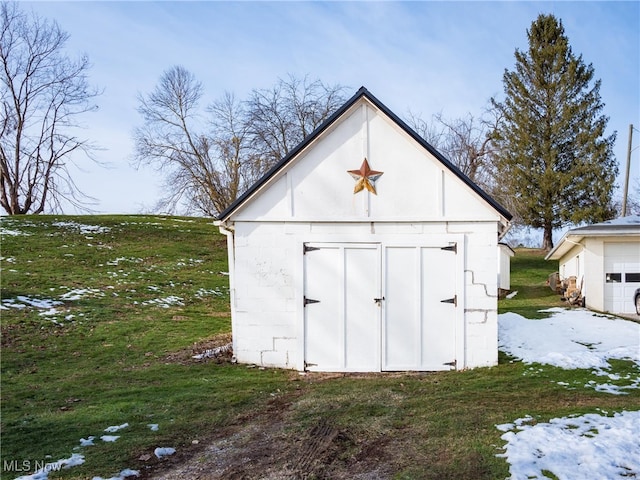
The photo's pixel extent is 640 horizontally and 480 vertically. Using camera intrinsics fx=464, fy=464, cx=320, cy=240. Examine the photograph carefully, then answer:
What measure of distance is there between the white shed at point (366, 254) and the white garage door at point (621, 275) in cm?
806

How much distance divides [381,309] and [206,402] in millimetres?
3366

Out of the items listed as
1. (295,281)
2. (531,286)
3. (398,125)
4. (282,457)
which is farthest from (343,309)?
(531,286)

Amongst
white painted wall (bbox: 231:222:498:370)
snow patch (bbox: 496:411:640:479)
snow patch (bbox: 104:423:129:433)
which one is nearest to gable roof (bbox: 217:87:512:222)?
white painted wall (bbox: 231:222:498:370)

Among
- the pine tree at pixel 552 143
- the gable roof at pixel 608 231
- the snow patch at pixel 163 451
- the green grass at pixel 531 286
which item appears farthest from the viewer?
the pine tree at pixel 552 143

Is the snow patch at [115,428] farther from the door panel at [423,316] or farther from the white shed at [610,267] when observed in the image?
the white shed at [610,267]

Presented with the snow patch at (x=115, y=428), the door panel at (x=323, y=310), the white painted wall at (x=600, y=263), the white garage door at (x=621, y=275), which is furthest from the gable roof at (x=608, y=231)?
the snow patch at (x=115, y=428)

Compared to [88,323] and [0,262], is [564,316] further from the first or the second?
[0,262]

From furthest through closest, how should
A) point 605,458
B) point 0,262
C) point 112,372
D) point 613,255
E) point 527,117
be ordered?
point 527,117, point 0,262, point 613,255, point 112,372, point 605,458

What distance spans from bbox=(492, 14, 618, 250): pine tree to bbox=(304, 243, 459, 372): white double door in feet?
78.2

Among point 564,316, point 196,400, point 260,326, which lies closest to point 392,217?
point 260,326

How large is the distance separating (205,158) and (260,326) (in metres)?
24.9

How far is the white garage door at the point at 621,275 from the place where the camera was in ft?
46.1

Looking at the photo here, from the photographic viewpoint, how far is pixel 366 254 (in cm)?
834

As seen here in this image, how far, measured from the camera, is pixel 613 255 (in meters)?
14.2
